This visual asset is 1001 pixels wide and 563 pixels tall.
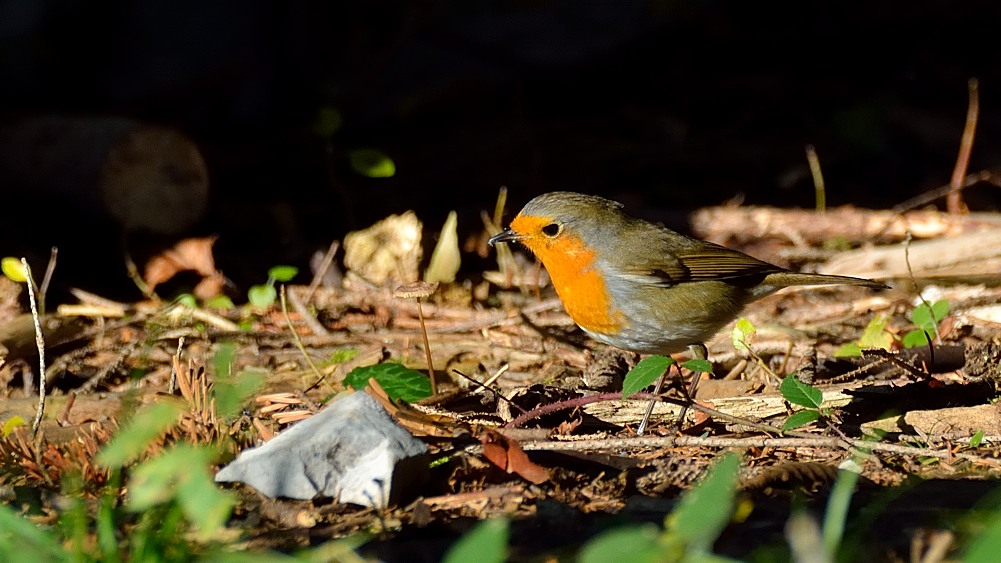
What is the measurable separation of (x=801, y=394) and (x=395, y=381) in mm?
1310

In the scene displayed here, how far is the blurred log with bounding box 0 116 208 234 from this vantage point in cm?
512

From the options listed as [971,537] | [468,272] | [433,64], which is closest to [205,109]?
[433,64]

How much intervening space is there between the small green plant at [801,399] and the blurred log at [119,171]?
3.38 metres

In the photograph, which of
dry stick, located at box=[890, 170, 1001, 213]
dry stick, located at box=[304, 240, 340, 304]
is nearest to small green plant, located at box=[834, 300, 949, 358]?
dry stick, located at box=[890, 170, 1001, 213]

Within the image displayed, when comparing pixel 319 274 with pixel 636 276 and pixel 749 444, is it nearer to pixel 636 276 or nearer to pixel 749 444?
pixel 636 276

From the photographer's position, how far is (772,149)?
7.21 m

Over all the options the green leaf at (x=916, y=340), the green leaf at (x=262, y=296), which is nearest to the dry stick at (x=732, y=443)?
the green leaf at (x=916, y=340)

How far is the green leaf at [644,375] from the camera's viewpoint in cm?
279

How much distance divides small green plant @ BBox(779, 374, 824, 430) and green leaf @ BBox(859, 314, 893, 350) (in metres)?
1.24

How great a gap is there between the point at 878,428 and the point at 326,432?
5.37 feet

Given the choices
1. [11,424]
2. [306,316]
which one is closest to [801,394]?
[11,424]

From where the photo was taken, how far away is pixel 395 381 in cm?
352

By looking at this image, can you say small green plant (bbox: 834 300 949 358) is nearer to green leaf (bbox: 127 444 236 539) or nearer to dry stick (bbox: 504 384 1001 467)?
dry stick (bbox: 504 384 1001 467)

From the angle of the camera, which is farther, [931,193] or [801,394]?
[931,193]
